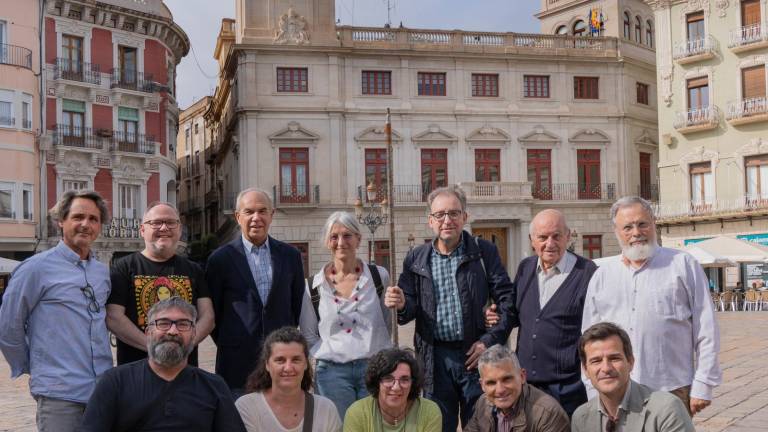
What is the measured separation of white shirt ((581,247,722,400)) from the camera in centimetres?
473

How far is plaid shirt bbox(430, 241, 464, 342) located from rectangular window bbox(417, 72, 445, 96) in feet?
99.5

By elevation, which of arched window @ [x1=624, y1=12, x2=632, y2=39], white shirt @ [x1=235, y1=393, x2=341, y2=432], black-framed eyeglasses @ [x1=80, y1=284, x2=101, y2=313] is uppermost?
arched window @ [x1=624, y1=12, x2=632, y2=39]

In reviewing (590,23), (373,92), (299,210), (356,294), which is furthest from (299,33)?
(356,294)

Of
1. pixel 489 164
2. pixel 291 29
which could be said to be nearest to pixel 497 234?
pixel 489 164

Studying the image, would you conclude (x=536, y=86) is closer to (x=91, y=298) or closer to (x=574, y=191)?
(x=574, y=191)

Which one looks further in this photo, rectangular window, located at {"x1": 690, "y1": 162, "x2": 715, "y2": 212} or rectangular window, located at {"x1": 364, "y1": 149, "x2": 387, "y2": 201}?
rectangular window, located at {"x1": 364, "y1": 149, "x2": 387, "y2": 201}

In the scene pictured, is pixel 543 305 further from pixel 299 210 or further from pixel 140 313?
pixel 299 210

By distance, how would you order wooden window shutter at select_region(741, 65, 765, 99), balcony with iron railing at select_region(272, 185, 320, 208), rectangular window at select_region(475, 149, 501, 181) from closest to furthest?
1. wooden window shutter at select_region(741, 65, 765, 99)
2. balcony with iron railing at select_region(272, 185, 320, 208)
3. rectangular window at select_region(475, 149, 501, 181)

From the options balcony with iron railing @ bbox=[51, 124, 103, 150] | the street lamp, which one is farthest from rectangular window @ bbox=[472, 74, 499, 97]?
balcony with iron railing @ bbox=[51, 124, 103, 150]

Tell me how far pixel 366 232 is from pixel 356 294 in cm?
2963

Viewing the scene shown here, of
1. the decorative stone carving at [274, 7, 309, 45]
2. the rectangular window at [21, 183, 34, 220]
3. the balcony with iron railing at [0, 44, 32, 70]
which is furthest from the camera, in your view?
the decorative stone carving at [274, 7, 309, 45]

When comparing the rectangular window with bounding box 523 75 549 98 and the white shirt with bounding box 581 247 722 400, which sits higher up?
the rectangular window with bounding box 523 75 549 98

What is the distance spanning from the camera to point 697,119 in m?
32.0

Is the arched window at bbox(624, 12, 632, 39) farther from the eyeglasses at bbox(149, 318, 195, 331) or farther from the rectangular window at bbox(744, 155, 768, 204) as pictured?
the eyeglasses at bbox(149, 318, 195, 331)
